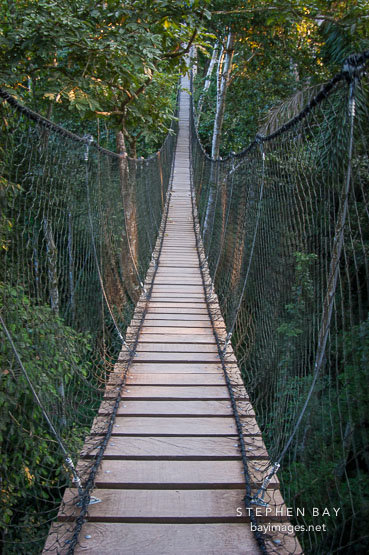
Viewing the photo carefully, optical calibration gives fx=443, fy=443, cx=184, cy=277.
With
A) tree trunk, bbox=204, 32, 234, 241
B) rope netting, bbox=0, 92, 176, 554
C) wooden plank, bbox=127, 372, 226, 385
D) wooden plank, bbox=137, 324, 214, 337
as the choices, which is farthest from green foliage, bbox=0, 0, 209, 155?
tree trunk, bbox=204, 32, 234, 241

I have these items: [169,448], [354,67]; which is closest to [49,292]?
[169,448]

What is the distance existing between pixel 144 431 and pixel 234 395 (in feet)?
1.31

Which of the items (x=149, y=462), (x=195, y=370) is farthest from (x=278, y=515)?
(x=195, y=370)

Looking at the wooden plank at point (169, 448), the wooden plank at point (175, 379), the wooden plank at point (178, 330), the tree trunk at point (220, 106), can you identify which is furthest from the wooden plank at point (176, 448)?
the tree trunk at point (220, 106)

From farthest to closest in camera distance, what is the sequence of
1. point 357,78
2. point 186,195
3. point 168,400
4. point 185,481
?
point 186,195 < point 168,400 < point 185,481 < point 357,78

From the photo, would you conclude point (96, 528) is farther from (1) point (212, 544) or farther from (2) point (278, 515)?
(2) point (278, 515)

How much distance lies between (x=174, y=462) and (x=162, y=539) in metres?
0.28

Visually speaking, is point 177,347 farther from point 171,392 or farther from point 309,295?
point 309,295

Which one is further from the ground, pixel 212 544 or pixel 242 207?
pixel 242 207

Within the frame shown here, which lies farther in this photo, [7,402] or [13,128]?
[7,402]

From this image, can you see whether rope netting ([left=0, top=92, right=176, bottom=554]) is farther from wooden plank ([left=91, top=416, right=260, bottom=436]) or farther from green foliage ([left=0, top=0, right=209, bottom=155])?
green foliage ([left=0, top=0, right=209, bottom=155])

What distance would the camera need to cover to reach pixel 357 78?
855mm

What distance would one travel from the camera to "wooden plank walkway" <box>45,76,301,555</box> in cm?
102

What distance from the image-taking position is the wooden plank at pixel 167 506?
1078 millimetres
